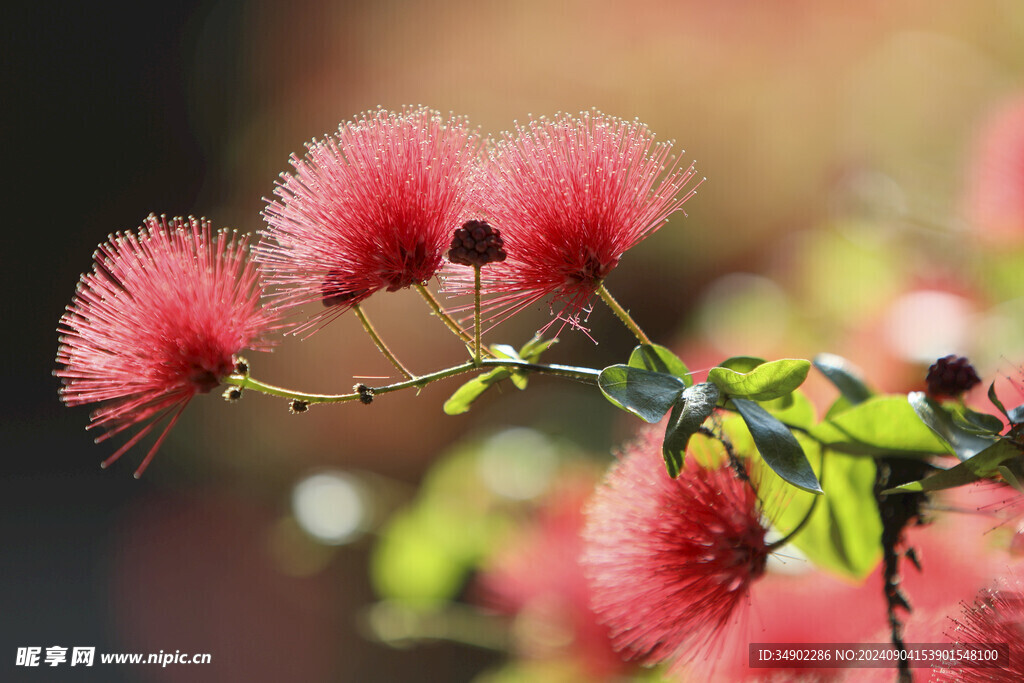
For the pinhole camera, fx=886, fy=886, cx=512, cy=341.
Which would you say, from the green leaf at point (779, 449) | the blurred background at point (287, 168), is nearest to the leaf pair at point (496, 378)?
the green leaf at point (779, 449)

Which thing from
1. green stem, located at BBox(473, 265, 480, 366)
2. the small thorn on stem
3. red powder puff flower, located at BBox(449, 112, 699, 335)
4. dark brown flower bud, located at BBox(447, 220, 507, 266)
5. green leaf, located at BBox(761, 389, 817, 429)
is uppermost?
red powder puff flower, located at BBox(449, 112, 699, 335)

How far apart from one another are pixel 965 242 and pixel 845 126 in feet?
1.72

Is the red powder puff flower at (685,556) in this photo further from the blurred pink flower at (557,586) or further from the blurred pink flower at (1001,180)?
the blurred pink flower at (1001,180)

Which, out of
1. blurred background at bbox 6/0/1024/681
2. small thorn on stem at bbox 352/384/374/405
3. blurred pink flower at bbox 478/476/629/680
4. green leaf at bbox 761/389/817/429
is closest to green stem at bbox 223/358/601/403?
small thorn on stem at bbox 352/384/374/405

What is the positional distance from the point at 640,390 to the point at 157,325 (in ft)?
0.74

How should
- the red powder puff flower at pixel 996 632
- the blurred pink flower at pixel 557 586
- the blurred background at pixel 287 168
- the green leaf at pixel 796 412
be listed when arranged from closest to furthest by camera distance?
1. the red powder puff flower at pixel 996 632
2. the green leaf at pixel 796 412
3. the blurred pink flower at pixel 557 586
4. the blurred background at pixel 287 168

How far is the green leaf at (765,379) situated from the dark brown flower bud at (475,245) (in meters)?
0.11

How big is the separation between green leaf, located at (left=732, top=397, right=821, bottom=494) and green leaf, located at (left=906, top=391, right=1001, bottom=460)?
0.06m

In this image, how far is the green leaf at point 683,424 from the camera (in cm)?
37

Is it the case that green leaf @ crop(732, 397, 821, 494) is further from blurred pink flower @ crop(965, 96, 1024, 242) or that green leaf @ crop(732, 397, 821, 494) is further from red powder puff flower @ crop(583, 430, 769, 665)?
blurred pink flower @ crop(965, 96, 1024, 242)

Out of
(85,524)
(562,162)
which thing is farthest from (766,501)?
(85,524)

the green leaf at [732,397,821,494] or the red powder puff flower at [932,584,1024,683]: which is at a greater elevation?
the green leaf at [732,397,821,494]

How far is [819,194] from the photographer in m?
1.33

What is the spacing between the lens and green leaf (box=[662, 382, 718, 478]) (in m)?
0.37
